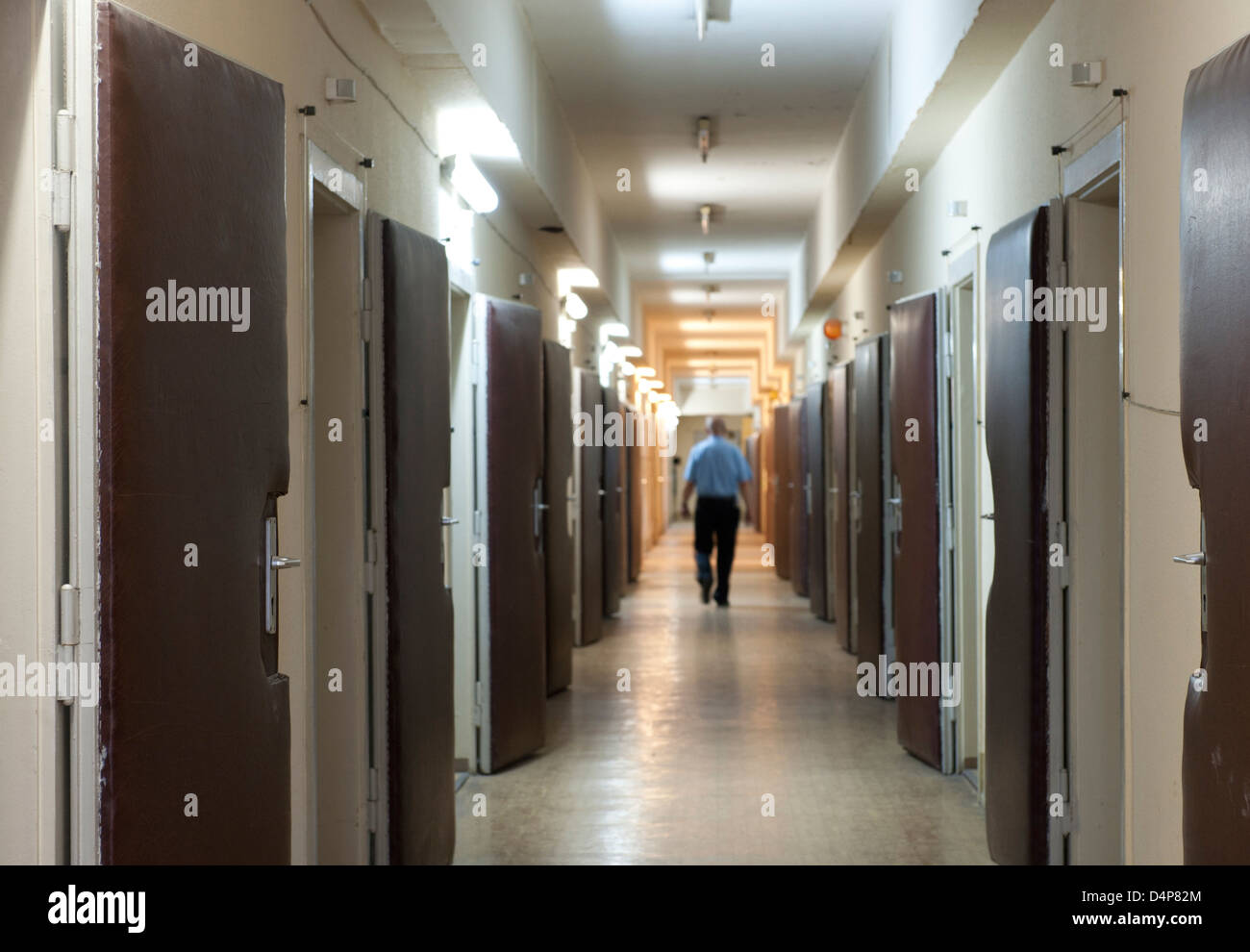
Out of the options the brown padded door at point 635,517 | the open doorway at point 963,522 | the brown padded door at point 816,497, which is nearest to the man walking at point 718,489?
the brown padded door at point 816,497

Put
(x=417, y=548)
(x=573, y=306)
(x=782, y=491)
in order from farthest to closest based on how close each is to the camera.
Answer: (x=782, y=491)
(x=573, y=306)
(x=417, y=548)

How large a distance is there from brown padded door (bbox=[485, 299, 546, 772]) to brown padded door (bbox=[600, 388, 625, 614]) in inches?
172

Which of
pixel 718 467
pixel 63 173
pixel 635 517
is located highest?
pixel 63 173

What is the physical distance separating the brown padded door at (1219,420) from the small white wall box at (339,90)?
208 centimetres

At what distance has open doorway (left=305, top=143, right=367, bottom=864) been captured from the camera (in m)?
3.85

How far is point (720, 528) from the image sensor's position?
Answer: 11422mm

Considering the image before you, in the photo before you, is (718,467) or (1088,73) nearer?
(1088,73)

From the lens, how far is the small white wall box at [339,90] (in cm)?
350

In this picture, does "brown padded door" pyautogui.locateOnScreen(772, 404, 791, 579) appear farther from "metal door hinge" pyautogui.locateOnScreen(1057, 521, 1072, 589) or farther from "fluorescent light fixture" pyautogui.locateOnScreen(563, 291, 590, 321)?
"metal door hinge" pyautogui.locateOnScreen(1057, 521, 1072, 589)

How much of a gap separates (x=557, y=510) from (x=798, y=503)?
6.53 meters

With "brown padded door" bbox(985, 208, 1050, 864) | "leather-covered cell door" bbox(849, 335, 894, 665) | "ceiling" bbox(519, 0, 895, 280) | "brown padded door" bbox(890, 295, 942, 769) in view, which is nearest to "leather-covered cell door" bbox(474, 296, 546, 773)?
"ceiling" bbox(519, 0, 895, 280)

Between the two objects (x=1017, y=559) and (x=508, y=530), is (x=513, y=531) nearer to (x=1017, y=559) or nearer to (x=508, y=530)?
(x=508, y=530)

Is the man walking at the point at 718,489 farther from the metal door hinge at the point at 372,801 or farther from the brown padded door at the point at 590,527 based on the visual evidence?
the metal door hinge at the point at 372,801

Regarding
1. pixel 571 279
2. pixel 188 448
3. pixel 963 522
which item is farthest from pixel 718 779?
pixel 571 279
